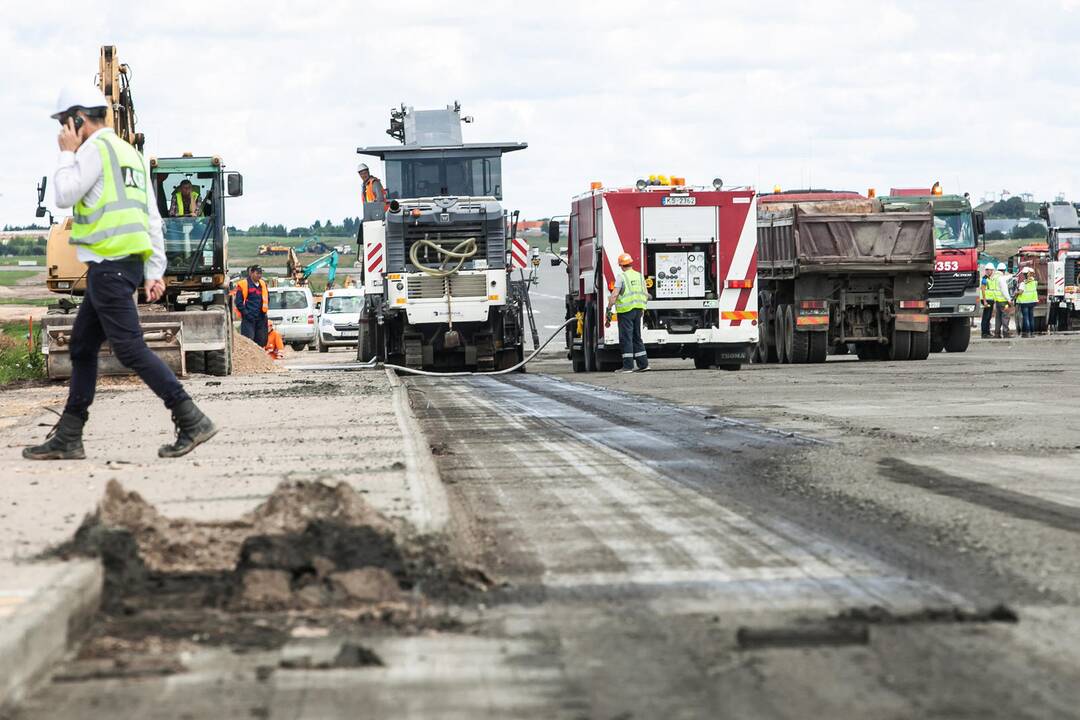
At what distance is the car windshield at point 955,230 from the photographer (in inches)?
1259

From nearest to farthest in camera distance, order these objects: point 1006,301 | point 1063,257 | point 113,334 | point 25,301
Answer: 1. point 113,334
2. point 1006,301
3. point 1063,257
4. point 25,301

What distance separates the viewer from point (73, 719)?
3988 millimetres

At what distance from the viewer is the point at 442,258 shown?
84.3 feet

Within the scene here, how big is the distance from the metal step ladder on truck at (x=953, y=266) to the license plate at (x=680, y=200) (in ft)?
A: 25.1

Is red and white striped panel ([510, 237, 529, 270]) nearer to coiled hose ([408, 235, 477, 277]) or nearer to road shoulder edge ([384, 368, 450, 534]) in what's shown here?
coiled hose ([408, 235, 477, 277])

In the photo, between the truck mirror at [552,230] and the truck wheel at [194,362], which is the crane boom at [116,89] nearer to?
the truck wheel at [194,362]

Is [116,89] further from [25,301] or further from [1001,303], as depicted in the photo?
[25,301]

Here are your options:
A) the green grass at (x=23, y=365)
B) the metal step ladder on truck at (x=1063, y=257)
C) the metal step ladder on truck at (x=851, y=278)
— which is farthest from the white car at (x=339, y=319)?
the metal step ladder on truck at (x=1063, y=257)

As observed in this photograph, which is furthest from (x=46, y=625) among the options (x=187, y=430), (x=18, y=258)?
(x=18, y=258)

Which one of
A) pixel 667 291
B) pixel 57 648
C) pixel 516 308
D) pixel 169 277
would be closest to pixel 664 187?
pixel 667 291

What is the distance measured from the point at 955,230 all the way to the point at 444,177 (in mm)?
11647

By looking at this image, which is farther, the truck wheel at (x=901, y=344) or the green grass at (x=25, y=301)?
the green grass at (x=25, y=301)

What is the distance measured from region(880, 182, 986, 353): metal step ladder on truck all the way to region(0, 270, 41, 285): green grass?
82685mm

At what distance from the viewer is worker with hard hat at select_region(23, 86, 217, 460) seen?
8.82 m
